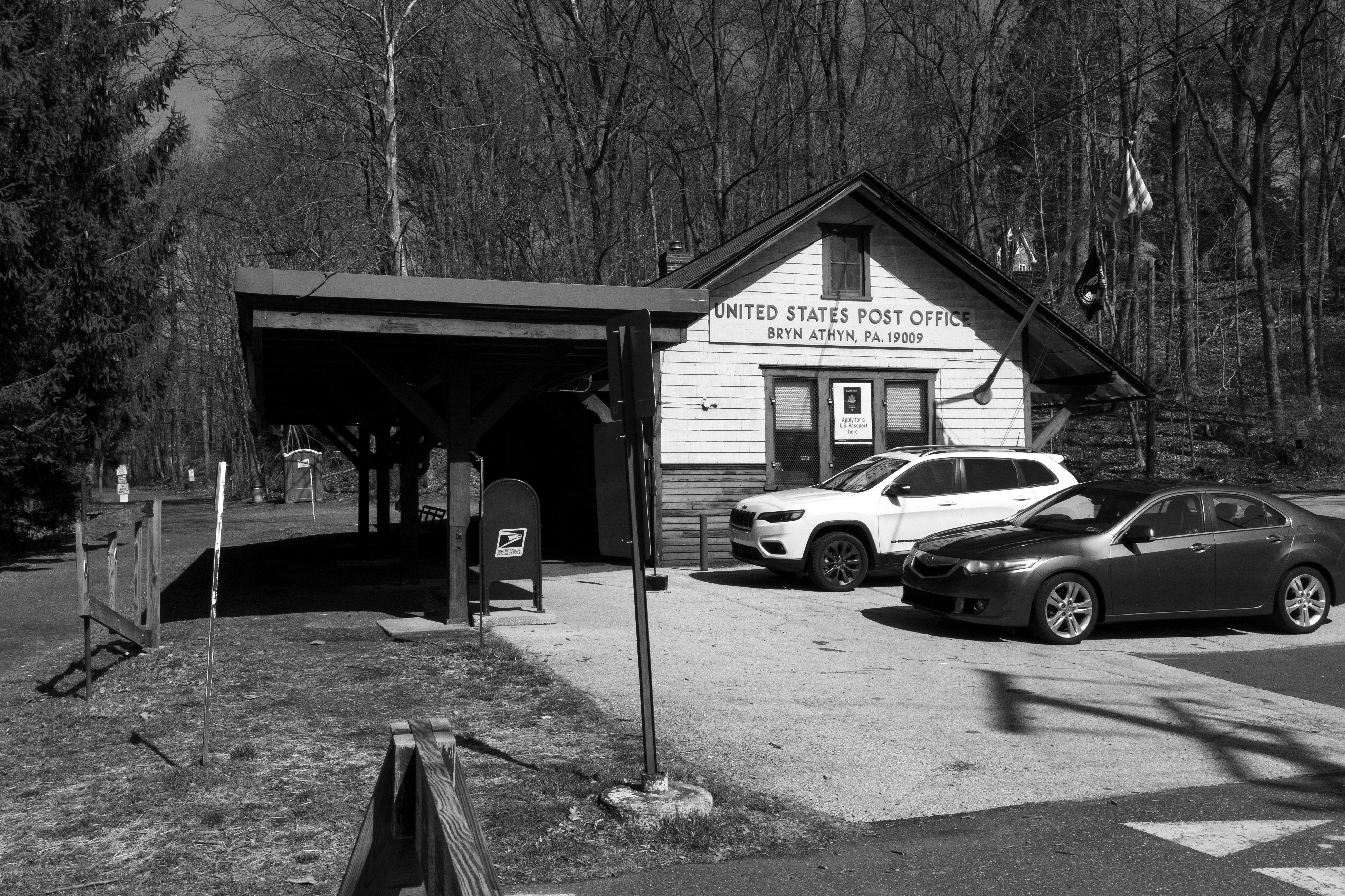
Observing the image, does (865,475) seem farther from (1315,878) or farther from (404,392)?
(1315,878)

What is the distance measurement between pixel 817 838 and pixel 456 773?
301cm

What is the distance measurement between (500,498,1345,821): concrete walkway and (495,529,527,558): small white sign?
2.78 ft

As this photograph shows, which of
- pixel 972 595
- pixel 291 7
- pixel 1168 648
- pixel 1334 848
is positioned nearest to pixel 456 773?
pixel 1334 848

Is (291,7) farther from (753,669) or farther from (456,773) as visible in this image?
(456,773)

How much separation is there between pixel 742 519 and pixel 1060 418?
7869 mm

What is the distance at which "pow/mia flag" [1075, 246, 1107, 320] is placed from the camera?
20391mm

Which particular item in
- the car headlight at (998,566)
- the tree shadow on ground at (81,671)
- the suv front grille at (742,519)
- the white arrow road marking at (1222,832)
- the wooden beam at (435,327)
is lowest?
the white arrow road marking at (1222,832)

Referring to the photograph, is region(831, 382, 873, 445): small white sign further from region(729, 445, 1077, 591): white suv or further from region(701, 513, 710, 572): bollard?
region(729, 445, 1077, 591): white suv

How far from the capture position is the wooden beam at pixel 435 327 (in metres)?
10.5

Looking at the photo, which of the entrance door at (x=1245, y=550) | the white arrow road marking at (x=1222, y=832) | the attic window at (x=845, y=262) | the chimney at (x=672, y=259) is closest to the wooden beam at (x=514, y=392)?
the entrance door at (x=1245, y=550)

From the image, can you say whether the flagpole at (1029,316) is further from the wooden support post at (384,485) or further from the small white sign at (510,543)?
the small white sign at (510,543)

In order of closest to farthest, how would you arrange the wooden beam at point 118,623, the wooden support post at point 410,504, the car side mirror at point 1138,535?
the wooden beam at point 118,623, the car side mirror at point 1138,535, the wooden support post at point 410,504

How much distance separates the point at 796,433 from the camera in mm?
19156

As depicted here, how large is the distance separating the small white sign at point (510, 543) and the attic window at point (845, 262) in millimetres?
8896
